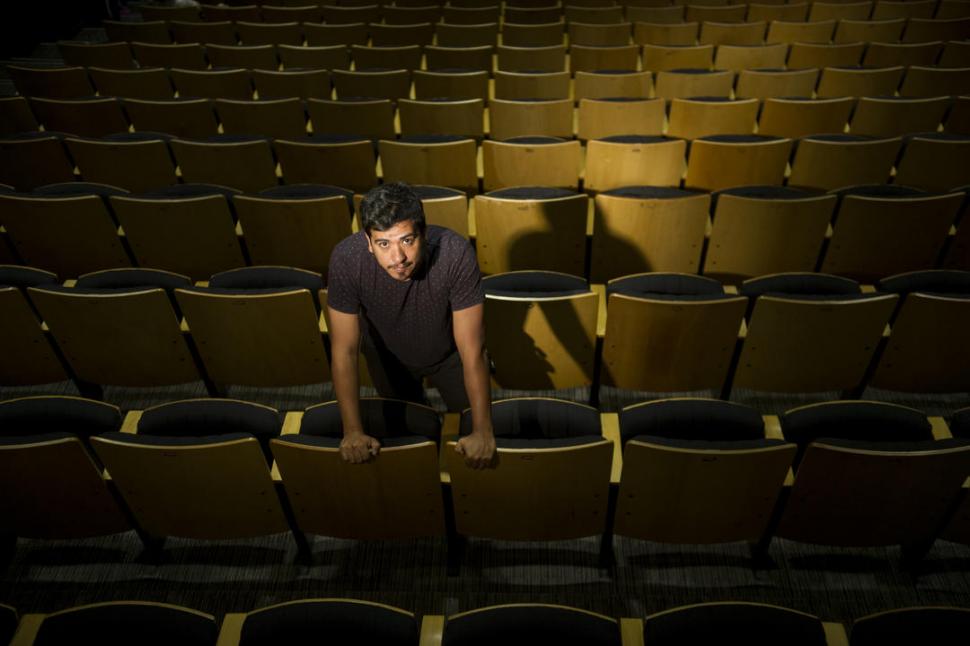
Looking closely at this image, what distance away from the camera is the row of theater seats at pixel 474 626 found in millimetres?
781

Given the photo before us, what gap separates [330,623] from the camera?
801mm

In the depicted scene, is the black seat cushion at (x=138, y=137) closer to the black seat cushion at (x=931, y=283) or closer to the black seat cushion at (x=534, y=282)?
the black seat cushion at (x=534, y=282)

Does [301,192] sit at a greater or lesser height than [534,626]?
greater

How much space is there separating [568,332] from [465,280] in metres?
0.38

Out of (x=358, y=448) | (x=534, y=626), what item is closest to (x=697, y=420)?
(x=534, y=626)

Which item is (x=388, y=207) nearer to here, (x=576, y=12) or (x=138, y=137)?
(x=138, y=137)

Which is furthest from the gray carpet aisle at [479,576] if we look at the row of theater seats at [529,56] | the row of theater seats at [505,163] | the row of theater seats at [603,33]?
the row of theater seats at [603,33]

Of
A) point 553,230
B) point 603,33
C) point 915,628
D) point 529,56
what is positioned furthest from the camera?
point 603,33

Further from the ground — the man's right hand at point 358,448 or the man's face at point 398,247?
the man's face at point 398,247

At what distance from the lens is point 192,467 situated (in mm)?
955

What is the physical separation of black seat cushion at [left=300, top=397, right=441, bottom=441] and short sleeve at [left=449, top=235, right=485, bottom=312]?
209mm

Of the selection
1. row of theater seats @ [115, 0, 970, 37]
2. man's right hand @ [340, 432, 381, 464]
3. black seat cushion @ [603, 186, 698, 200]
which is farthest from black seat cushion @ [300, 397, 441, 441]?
row of theater seats @ [115, 0, 970, 37]

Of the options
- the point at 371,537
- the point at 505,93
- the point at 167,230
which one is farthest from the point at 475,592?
the point at 505,93

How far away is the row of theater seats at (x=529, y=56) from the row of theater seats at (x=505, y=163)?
832mm
